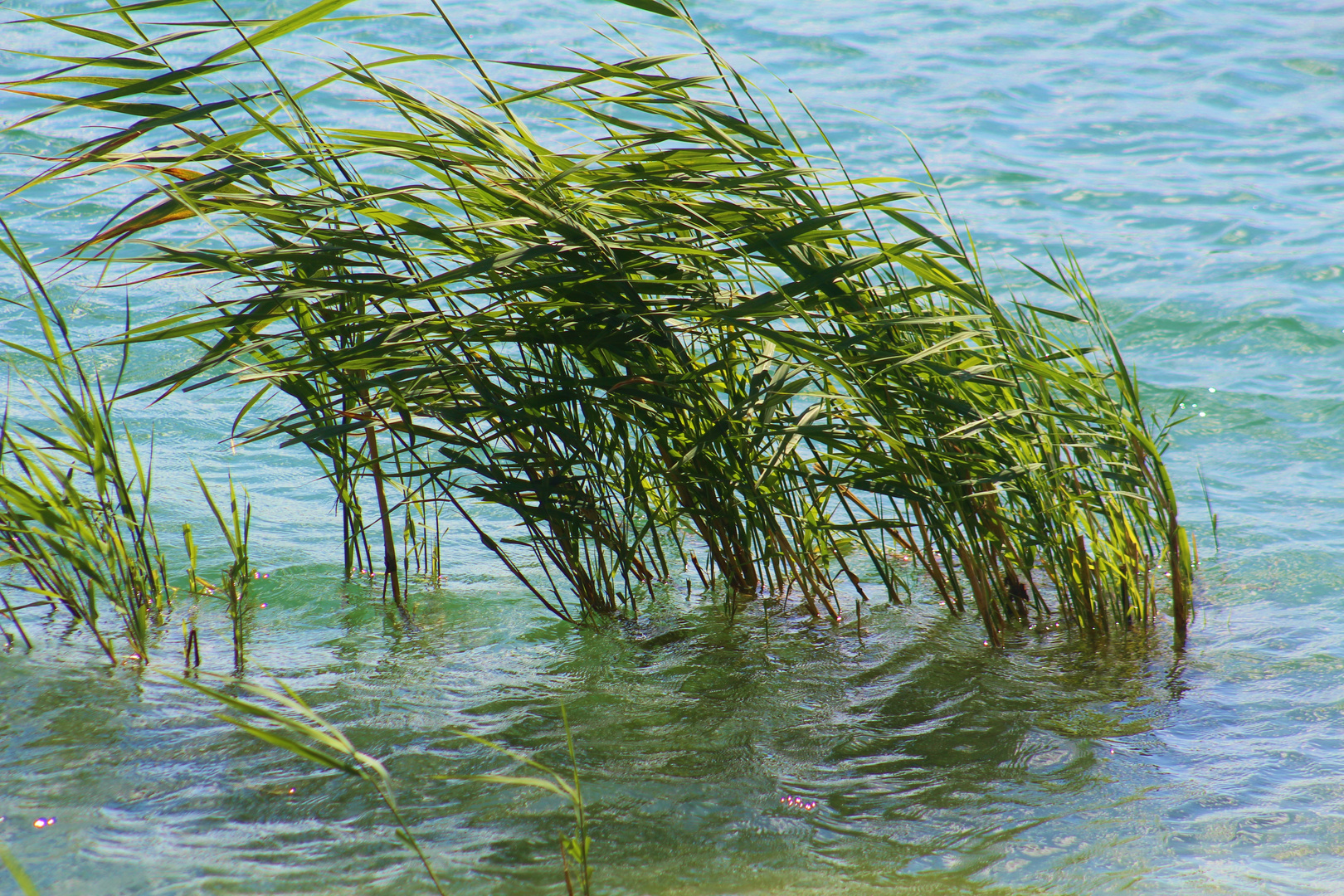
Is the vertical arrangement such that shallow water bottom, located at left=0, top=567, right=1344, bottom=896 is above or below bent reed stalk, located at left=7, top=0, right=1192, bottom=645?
below

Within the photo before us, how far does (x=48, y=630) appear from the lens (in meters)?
2.48

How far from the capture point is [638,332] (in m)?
2.25

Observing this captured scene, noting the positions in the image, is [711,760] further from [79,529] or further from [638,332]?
[79,529]

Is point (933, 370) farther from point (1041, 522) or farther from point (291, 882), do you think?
point (291, 882)

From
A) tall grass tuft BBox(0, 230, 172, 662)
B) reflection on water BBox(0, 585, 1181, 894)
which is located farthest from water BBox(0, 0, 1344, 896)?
tall grass tuft BBox(0, 230, 172, 662)

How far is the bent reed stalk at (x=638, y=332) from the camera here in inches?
77.7

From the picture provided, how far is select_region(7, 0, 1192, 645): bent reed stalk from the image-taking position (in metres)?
1.97

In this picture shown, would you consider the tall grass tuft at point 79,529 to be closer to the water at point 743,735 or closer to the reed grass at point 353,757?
the water at point 743,735

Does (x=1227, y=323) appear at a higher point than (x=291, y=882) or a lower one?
higher

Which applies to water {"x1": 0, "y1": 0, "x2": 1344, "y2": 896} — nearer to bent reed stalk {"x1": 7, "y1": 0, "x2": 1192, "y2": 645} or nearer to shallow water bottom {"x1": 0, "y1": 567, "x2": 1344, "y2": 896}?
shallow water bottom {"x1": 0, "y1": 567, "x2": 1344, "y2": 896}

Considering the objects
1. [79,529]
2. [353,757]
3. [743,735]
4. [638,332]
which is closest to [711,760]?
[743,735]

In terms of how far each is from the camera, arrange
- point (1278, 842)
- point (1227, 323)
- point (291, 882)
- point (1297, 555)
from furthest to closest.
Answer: point (1227, 323) → point (1297, 555) → point (1278, 842) → point (291, 882)

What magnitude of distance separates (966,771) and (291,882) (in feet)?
4.18

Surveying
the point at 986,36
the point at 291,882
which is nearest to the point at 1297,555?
the point at 291,882
